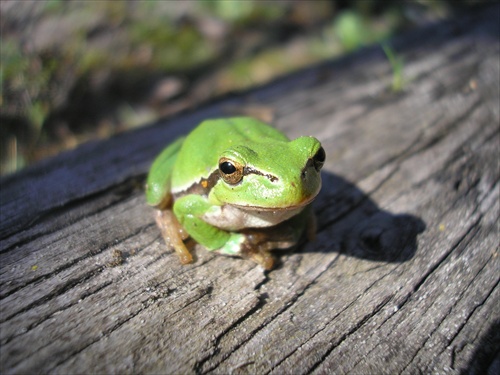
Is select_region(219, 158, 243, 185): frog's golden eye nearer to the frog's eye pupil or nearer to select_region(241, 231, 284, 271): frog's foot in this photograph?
the frog's eye pupil

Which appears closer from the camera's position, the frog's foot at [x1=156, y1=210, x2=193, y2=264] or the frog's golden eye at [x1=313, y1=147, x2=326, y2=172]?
the frog's golden eye at [x1=313, y1=147, x2=326, y2=172]

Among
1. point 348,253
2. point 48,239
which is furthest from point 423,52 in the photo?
point 48,239

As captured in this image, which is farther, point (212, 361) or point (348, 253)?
point (348, 253)

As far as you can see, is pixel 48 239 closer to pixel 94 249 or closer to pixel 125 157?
pixel 94 249

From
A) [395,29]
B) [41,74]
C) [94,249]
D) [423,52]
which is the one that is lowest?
[395,29]

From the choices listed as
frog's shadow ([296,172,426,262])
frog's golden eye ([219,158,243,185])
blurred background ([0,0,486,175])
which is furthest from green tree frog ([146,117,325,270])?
blurred background ([0,0,486,175])

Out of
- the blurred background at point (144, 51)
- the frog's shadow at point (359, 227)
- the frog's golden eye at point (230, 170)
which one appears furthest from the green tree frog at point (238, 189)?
the blurred background at point (144, 51)

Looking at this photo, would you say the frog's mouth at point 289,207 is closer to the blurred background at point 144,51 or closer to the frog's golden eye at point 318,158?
the frog's golden eye at point 318,158
